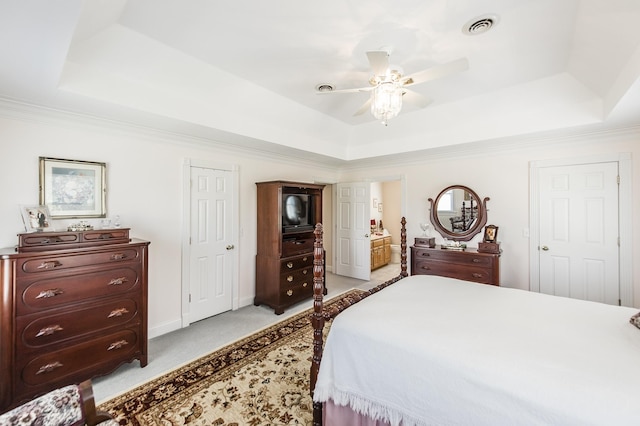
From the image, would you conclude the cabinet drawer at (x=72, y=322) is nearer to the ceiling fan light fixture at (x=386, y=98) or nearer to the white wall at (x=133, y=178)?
the white wall at (x=133, y=178)

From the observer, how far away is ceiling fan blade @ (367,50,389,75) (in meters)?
1.82

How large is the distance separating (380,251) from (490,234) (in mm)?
3020

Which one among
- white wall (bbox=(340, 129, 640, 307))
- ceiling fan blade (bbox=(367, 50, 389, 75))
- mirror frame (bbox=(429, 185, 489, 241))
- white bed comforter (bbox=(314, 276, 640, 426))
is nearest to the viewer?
white bed comforter (bbox=(314, 276, 640, 426))

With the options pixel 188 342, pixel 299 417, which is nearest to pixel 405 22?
pixel 299 417

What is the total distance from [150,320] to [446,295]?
10.4 ft

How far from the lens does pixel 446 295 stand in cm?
215

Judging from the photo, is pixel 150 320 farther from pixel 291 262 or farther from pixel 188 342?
pixel 291 262

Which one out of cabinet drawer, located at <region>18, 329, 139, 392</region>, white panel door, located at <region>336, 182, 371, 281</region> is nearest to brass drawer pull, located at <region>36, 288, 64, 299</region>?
cabinet drawer, located at <region>18, 329, 139, 392</region>

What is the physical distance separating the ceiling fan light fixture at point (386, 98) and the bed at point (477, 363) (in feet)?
3.65

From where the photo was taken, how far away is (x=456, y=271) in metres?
3.91

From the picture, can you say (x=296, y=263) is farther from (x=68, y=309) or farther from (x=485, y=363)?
(x=485, y=363)

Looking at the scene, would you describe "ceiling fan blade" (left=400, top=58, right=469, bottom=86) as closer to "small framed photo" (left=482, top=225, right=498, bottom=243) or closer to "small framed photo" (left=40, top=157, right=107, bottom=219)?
"small framed photo" (left=482, top=225, right=498, bottom=243)

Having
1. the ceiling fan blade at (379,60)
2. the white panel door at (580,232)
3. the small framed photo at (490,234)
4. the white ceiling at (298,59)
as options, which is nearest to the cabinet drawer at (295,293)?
the white ceiling at (298,59)

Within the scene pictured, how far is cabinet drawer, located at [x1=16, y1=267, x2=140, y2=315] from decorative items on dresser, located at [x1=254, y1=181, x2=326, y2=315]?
1778 millimetres
